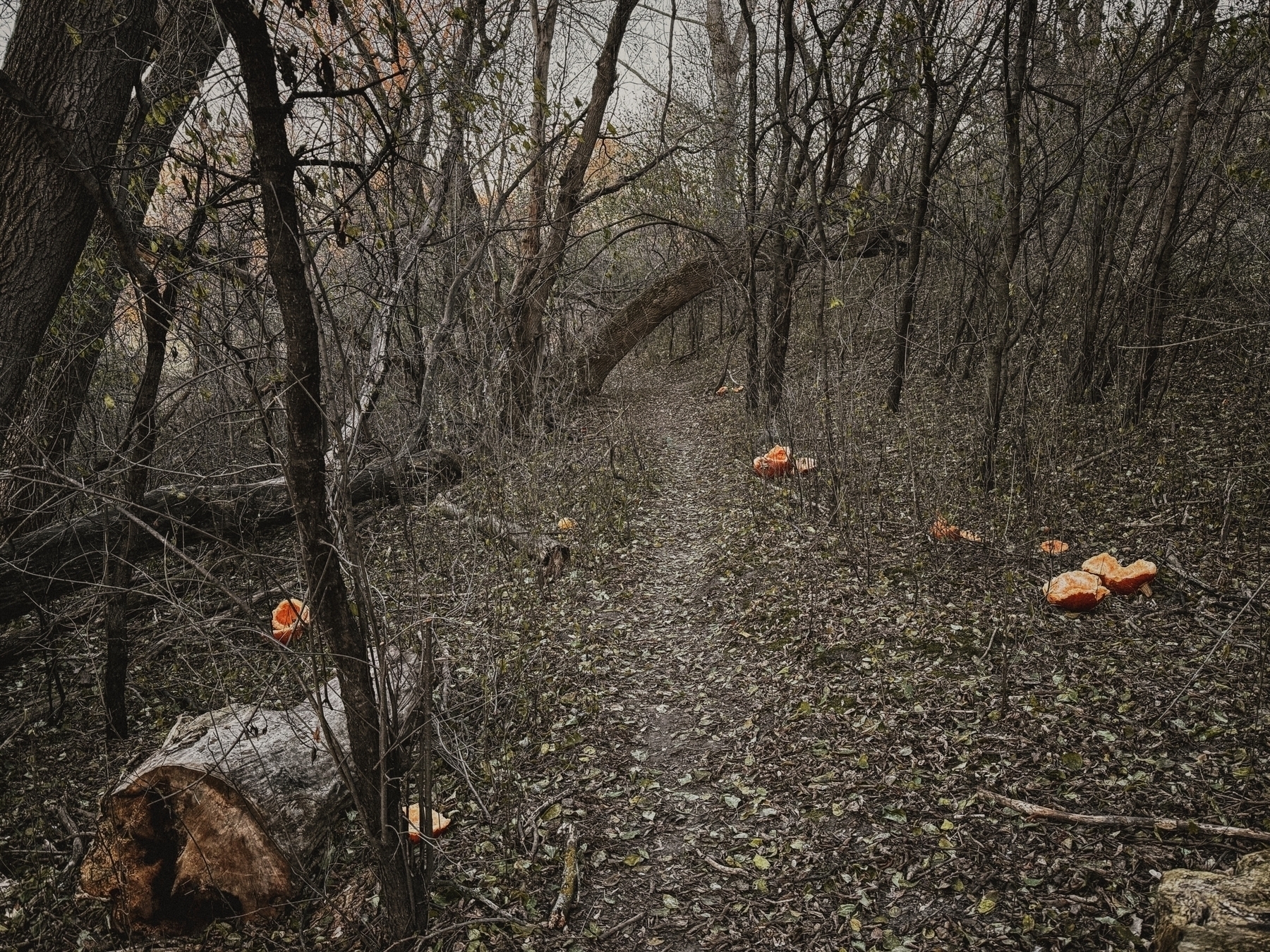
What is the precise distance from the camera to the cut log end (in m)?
3.32

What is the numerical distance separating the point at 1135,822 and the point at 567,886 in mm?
2533

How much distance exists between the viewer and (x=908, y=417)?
→ 30.7 feet

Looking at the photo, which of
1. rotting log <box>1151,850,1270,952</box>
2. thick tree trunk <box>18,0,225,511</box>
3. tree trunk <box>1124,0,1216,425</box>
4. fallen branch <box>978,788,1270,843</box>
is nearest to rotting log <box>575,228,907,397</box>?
tree trunk <box>1124,0,1216,425</box>

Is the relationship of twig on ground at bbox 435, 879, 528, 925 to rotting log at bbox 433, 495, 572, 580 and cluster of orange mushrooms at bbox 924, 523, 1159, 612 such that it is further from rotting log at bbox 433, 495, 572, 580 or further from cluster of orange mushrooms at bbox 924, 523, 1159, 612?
cluster of orange mushrooms at bbox 924, 523, 1159, 612

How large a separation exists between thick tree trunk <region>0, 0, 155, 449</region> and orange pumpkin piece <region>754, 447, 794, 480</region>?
20.4 ft

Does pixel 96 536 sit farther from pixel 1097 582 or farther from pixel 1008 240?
pixel 1008 240

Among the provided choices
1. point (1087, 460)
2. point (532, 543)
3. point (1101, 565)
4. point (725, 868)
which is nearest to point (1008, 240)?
point (1087, 460)

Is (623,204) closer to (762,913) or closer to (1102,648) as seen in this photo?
(1102,648)

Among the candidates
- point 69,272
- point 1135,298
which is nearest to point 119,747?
point 69,272

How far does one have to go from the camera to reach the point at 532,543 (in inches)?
269

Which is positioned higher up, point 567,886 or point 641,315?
point 641,315

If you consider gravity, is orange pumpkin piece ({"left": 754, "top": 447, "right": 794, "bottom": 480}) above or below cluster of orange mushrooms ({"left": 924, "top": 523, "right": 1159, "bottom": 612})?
above

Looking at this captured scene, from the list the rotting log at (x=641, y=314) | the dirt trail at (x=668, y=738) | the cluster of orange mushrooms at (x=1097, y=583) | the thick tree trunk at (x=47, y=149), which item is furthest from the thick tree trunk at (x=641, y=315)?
the thick tree trunk at (x=47, y=149)

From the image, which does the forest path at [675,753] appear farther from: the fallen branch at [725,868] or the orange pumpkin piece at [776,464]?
the orange pumpkin piece at [776,464]
